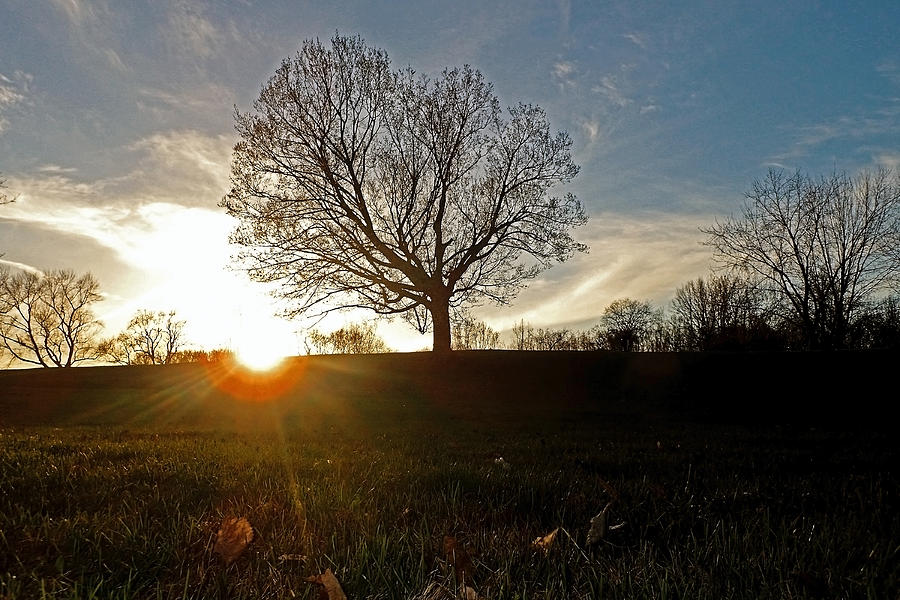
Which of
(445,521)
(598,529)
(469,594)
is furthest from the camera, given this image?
(445,521)

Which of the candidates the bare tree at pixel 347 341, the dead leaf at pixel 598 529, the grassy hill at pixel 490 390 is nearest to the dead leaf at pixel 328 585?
the dead leaf at pixel 598 529

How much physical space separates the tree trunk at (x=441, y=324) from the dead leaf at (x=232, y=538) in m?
20.0

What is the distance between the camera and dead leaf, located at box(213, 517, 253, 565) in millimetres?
2551

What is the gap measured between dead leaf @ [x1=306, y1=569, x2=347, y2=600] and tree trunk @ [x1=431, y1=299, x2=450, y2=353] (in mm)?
20702

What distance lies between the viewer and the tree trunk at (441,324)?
23.0 m

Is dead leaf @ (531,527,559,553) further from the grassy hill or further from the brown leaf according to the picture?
the grassy hill

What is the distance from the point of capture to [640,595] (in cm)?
212

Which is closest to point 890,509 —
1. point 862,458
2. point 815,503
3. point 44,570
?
point 815,503

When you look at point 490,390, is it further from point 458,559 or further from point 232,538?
point 458,559

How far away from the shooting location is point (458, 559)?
2.45 meters

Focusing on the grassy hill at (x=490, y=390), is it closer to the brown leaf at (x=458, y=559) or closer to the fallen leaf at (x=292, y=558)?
the fallen leaf at (x=292, y=558)


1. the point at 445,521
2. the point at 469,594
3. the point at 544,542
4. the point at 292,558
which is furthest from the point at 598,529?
the point at 292,558

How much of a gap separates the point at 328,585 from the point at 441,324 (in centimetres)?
2096

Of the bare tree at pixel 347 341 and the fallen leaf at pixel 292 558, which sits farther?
the bare tree at pixel 347 341
